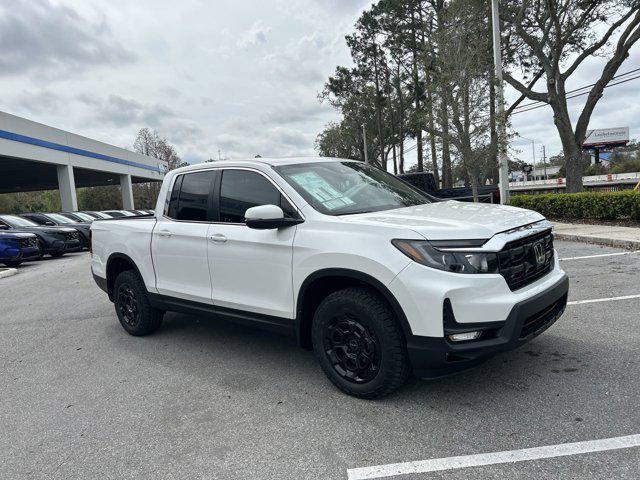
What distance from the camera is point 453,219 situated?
11.4 feet

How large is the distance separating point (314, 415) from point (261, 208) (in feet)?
5.11

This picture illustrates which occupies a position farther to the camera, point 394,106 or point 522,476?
point 394,106

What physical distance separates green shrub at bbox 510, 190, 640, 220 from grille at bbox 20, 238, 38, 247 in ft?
52.7

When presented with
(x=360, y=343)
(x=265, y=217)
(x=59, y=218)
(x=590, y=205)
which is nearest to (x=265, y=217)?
(x=265, y=217)

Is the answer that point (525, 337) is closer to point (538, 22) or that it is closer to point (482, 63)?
point (482, 63)

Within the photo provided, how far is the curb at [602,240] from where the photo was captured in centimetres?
938

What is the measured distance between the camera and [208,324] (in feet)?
19.8

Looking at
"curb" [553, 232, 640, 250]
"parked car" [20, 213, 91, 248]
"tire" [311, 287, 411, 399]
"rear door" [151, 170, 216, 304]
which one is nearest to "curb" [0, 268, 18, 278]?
"parked car" [20, 213, 91, 248]

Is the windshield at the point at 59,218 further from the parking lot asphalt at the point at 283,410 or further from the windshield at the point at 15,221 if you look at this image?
the parking lot asphalt at the point at 283,410

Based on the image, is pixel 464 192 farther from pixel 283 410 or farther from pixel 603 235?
pixel 283 410

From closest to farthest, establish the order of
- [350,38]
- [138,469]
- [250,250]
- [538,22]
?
1. [138,469]
2. [250,250]
3. [538,22]
4. [350,38]

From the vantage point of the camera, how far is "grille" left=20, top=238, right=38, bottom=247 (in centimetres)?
1417

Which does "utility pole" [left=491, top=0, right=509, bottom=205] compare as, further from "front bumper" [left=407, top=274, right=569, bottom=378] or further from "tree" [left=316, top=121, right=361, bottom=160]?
"tree" [left=316, top=121, right=361, bottom=160]

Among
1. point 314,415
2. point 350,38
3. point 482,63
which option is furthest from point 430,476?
point 350,38
